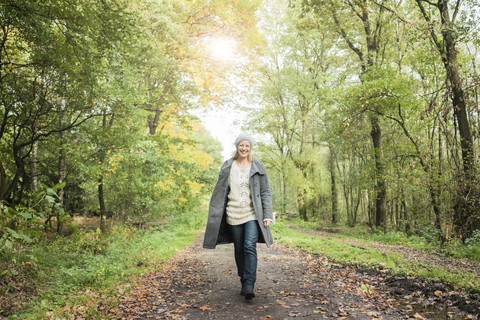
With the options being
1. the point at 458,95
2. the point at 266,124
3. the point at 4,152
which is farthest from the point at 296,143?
the point at 4,152

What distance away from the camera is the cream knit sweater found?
4391 millimetres

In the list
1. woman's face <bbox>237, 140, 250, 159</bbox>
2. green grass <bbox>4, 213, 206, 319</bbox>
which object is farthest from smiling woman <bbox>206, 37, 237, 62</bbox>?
woman's face <bbox>237, 140, 250, 159</bbox>

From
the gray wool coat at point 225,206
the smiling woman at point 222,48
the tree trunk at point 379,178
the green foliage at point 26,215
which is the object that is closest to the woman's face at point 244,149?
the gray wool coat at point 225,206

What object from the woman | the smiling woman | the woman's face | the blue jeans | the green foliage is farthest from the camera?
the smiling woman

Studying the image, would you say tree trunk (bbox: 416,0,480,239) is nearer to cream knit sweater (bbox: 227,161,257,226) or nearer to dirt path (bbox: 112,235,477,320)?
dirt path (bbox: 112,235,477,320)

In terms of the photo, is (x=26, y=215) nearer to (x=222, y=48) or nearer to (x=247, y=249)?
(x=247, y=249)

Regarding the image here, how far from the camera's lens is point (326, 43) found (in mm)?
22094

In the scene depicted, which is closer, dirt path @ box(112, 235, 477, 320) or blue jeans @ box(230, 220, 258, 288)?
dirt path @ box(112, 235, 477, 320)

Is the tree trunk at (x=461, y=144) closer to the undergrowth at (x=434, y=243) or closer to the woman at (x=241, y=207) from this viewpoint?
the undergrowth at (x=434, y=243)

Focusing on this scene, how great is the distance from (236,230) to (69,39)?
204 inches

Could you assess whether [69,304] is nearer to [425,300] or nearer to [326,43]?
[425,300]

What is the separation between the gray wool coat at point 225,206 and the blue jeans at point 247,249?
15 centimetres

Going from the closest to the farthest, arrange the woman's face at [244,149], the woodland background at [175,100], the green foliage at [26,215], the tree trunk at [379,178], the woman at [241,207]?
the green foliage at [26,215] < the woman at [241,207] < the woman's face at [244,149] < the woodland background at [175,100] < the tree trunk at [379,178]

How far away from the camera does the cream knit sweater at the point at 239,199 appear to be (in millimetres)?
4391
